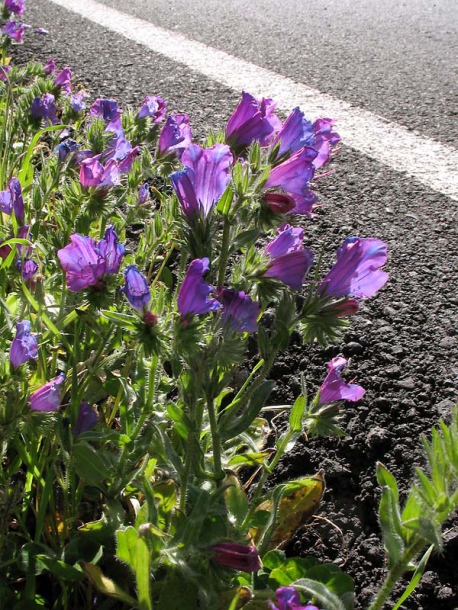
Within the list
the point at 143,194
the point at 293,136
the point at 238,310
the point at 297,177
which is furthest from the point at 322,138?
the point at 143,194

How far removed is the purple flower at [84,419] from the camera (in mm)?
1529

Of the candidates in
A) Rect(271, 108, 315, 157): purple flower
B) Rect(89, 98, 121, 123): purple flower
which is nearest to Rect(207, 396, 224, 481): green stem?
Rect(271, 108, 315, 157): purple flower

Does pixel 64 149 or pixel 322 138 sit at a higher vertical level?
pixel 322 138

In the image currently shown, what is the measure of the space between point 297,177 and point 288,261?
0.48 ft

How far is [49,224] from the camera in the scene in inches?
90.7

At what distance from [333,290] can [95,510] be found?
0.73 m

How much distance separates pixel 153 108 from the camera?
229cm

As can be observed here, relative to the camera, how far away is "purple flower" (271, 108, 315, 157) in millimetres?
1396

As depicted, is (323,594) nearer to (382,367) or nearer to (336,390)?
(336,390)

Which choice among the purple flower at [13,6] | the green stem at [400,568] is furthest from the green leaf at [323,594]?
the purple flower at [13,6]

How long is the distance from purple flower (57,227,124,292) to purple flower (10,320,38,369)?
117 millimetres

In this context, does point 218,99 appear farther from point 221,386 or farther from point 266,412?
point 221,386

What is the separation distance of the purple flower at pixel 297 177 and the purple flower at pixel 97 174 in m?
0.55

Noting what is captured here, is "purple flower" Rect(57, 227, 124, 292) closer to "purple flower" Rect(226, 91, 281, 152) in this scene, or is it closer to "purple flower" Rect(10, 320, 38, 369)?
"purple flower" Rect(10, 320, 38, 369)
